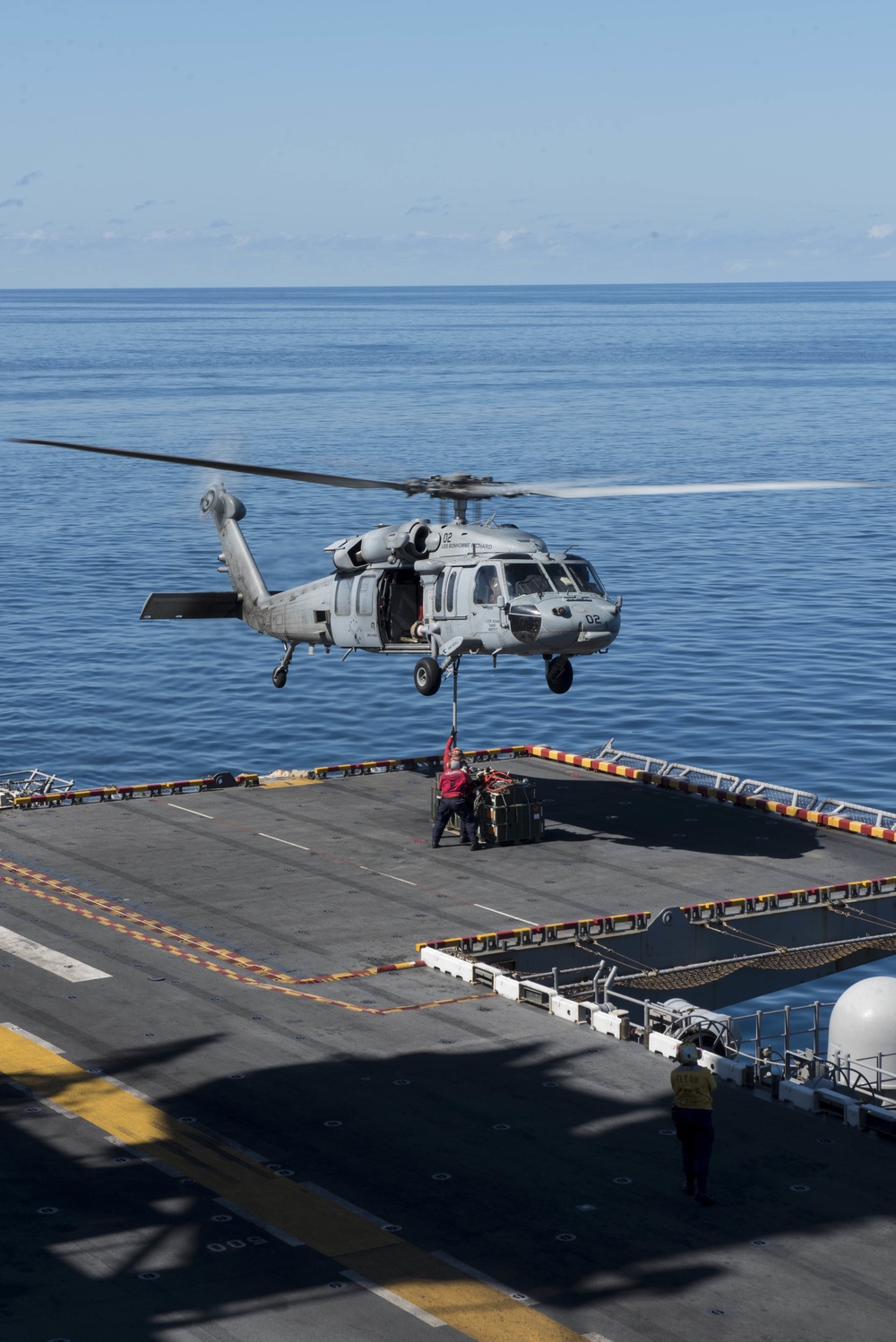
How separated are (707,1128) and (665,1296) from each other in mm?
2213

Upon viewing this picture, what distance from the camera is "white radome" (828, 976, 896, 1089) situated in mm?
24875

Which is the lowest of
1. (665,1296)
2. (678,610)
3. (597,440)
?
(665,1296)

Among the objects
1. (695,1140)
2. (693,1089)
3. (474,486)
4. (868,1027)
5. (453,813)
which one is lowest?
(868,1027)

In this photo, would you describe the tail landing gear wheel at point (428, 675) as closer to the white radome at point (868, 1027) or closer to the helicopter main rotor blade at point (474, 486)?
the helicopter main rotor blade at point (474, 486)

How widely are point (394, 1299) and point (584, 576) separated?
18.3 m

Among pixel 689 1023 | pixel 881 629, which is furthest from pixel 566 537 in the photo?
pixel 689 1023

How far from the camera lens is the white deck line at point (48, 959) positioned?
26.6 m

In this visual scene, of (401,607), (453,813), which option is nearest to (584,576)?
(401,607)

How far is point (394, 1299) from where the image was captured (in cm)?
1644

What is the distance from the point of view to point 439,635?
33.5 meters

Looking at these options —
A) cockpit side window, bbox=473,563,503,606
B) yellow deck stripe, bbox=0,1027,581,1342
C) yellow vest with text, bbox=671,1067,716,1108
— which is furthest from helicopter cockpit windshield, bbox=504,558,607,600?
yellow vest with text, bbox=671,1067,716,1108

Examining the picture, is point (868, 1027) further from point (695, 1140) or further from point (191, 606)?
point (191, 606)

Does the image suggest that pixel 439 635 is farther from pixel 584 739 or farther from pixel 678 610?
pixel 678 610

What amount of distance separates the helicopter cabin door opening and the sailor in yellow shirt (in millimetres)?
17883
